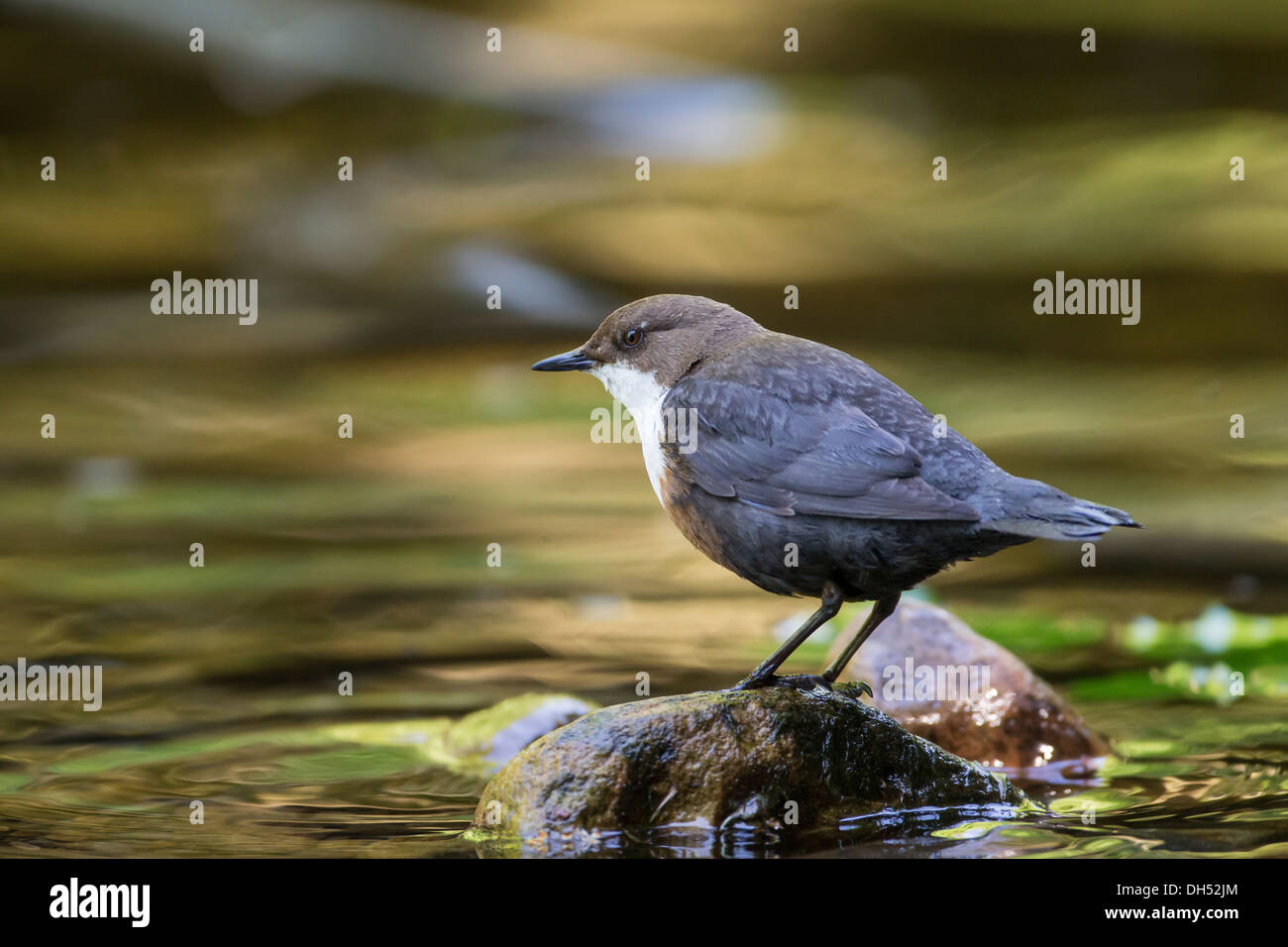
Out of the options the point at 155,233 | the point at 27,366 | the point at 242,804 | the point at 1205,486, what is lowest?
the point at 242,804

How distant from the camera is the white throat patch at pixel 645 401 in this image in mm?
5332

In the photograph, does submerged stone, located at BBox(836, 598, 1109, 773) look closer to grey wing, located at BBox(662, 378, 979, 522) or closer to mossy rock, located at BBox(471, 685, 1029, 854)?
mossy rock, located at BBox(471, 685, 1029, 854)

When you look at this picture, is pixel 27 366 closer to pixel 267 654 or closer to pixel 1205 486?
pixel 267 654

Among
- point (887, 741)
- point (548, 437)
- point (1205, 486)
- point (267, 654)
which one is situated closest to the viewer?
point (887, 741)

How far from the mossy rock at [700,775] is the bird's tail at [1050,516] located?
3.16ft

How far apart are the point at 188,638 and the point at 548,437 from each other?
12.1 feet

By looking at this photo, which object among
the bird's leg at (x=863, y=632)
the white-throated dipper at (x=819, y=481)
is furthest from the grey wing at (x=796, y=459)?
the bird's leg at (x=863, y=632)

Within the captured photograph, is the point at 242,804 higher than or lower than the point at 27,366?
lower

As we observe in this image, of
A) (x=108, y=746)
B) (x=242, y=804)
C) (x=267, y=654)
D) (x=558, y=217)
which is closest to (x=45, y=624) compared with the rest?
(x=267, y=654)

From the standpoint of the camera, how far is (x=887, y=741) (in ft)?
16.5

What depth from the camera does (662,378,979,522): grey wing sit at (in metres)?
4.70

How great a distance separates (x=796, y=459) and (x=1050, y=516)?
3.07 ft

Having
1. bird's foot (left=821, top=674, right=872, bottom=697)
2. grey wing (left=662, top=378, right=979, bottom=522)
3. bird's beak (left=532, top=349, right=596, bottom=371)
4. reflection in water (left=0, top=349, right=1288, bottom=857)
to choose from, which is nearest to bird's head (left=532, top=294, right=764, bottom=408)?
bird's beak (left=532, top=349, right=596, bottom=371)

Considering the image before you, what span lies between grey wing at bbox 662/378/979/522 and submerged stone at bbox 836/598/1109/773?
55.7 inches
